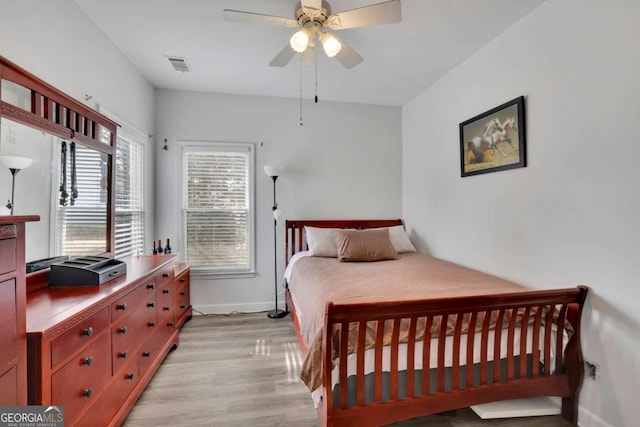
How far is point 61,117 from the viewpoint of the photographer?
5.64ft

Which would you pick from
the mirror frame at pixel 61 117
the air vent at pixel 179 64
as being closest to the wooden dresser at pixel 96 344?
the mirror frame at pixel 61 117

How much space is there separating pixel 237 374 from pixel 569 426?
2211 millimetres

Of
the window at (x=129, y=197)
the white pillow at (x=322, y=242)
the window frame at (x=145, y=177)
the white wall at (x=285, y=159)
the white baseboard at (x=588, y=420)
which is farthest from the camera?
the white wall at (x=285, y=159)

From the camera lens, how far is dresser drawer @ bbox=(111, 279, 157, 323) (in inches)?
62.7

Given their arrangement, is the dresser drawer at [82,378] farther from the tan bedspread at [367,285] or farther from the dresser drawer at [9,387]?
the tan bedspread at [367,285]

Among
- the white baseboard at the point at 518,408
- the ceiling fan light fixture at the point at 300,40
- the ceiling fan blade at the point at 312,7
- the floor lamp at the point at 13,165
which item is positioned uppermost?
the ceiling fan blade at the point at 312,7

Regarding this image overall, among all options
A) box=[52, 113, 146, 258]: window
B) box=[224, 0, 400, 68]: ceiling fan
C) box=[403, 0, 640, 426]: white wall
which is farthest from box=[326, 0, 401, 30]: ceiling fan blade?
box=[52, 113, 146, 258]: window

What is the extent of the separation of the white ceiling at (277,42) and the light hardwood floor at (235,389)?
2733 millimetres

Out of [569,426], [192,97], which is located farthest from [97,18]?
[569,426]

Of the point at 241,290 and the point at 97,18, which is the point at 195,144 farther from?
the point at 241,290

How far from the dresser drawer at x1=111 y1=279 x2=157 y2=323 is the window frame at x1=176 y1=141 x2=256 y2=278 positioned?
51.7 inches

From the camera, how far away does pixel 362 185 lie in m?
3.86

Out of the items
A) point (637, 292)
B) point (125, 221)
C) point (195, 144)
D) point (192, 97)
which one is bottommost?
point (637, 292)

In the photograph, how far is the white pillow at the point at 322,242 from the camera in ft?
10.4
